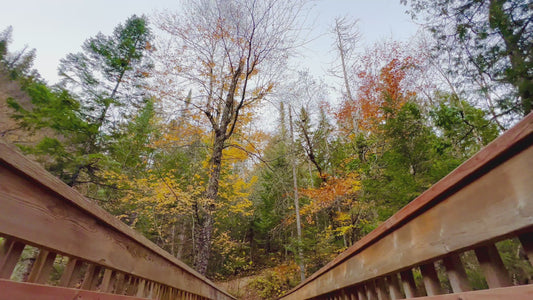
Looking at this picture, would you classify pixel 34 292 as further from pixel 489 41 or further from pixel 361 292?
pixel 489 41

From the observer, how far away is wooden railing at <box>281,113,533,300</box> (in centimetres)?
55

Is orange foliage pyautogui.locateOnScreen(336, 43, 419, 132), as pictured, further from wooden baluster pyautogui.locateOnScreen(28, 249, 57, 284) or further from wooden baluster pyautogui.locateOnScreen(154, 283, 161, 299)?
wooden baluster pyautogui.locateOnScreen(28, 249, 57, 284)

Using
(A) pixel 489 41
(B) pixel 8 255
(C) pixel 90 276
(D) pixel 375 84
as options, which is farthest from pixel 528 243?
(D) pixel 375 84

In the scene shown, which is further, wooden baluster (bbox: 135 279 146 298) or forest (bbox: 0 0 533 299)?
forest (bbox: 0 0 533 299)

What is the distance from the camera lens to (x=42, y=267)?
33.2 inches

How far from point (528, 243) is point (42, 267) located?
1.53m

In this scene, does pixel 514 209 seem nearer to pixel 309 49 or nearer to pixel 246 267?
pixel 309 49

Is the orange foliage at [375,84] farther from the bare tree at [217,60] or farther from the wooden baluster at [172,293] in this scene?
the wooden baluster at [172,293]

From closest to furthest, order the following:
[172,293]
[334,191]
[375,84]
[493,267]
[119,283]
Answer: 1. [493,267]
2. [119,283]
3. [172,293]
4. [334,191]
5. [375,84]

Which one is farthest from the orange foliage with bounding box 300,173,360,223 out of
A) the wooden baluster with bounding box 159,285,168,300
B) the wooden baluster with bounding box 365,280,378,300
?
the wooden baluster with bounding box 159,285,168,300

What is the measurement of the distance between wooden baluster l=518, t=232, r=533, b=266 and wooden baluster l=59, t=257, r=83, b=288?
1.50m

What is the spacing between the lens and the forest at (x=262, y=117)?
386 centimetres

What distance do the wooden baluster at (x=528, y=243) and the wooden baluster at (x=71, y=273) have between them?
59.1 inches

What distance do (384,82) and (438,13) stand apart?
7.20 meters
